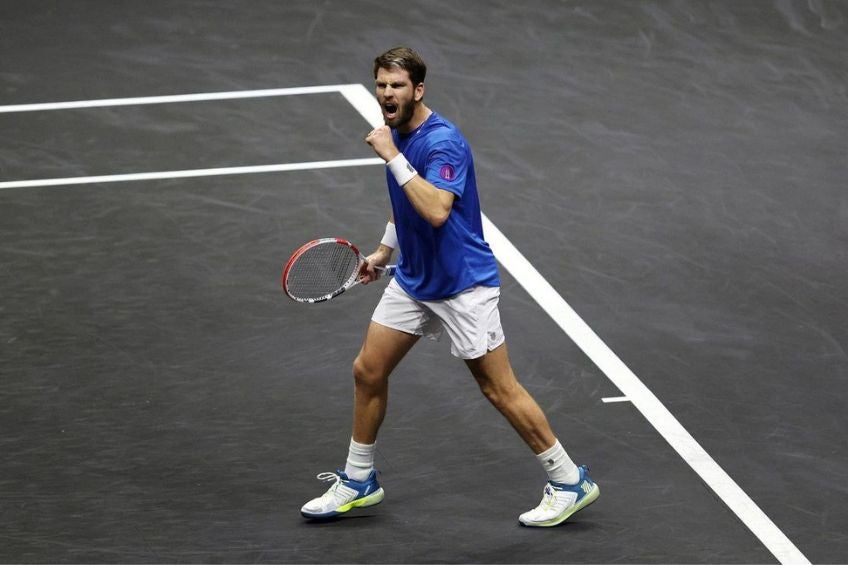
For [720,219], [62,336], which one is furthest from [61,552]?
[720,219]

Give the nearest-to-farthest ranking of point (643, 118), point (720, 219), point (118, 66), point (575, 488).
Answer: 1. point (575, 488)
2. point (720, 219)
3. point (643, 118)
4. point (118, 66)

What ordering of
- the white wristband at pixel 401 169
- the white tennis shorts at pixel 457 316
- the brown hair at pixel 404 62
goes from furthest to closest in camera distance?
the white tennis shorts at pixel 457 316
the brown hair at pixel 404 62
the white wristband at pixel 401 169

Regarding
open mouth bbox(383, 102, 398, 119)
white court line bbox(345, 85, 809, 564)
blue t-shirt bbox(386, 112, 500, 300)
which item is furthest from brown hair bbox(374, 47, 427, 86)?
white court line bbox(345, 85, 809, 564)

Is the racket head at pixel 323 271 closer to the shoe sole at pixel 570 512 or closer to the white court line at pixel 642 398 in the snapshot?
the shoe sole at pixel 570 512

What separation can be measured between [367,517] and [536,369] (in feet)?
6.02

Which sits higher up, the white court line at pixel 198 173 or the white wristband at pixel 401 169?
the white wristband at pixel 401 169

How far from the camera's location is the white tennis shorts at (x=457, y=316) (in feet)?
21.0

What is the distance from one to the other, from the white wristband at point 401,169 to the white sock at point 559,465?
1.41 meters

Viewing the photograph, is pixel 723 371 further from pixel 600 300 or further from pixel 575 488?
pixel 575 488

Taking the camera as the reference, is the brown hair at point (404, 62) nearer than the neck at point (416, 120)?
Yes

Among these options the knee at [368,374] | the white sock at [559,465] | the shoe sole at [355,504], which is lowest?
the shoe sole at [355,504]

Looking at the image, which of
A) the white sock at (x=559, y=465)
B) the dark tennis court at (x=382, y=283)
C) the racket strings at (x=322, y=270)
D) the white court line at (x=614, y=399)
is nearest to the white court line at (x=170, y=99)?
the dark tennis court at (x=382, y=283)

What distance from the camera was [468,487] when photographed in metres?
6.99

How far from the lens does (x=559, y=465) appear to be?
655 cm
